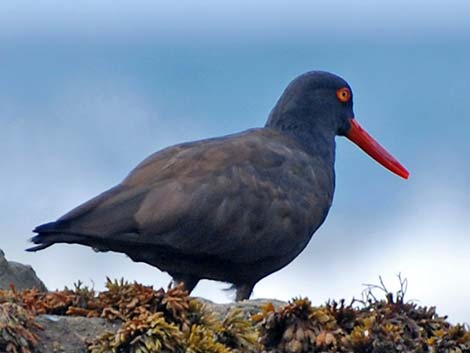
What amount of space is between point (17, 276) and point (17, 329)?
9.00ft

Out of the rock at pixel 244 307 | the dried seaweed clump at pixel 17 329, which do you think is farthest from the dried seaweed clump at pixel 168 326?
the rock at pixel 244 307

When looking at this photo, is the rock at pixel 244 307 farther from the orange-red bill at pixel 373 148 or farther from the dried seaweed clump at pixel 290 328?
the orange-red bill at pixel 373 148

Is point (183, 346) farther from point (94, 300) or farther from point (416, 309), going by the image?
point (416, 309)

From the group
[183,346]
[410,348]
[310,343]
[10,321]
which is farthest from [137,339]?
[410,348]

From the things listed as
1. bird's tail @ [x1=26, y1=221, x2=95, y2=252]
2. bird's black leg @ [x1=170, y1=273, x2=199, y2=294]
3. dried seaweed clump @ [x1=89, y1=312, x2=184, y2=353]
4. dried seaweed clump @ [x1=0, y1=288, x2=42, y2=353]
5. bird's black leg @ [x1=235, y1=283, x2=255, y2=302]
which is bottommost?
dried seaweed clump @ [x1=0, y1=288, x2=42, y2=353]

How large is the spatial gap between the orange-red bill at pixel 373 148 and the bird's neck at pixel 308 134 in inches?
34.5

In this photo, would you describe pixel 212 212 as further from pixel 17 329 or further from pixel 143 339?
pixel 17 329

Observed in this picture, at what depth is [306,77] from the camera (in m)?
12.7

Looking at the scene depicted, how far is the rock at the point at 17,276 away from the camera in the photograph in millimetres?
8574

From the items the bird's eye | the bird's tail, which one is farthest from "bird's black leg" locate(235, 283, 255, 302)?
the bird's eye

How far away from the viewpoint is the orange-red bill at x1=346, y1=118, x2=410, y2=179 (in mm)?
13398

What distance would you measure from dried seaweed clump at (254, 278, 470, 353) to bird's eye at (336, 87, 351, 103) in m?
5.96

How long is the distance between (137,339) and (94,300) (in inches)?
33.5

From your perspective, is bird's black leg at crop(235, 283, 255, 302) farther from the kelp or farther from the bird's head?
the kelp
